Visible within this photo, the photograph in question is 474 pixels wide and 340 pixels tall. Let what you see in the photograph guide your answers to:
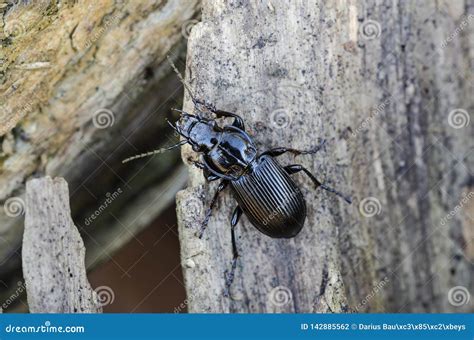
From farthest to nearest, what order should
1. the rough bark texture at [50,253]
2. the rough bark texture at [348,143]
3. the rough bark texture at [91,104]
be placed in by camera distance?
1. the rough bark texture at [348,143]
2. the rough bark texture at [91,104]
3. the rough bark texture at [50,253]

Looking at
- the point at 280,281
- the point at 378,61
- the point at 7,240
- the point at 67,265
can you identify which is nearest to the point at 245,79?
the point at 378,61

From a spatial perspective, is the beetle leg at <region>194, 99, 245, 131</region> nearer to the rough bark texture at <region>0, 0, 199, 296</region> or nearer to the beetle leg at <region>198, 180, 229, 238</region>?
the beetle leg at <region>198, 180, 229, 238</region>

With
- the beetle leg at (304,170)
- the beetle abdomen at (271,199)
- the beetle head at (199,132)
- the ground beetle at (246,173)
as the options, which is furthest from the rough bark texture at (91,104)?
the beetle leg at (304,170)

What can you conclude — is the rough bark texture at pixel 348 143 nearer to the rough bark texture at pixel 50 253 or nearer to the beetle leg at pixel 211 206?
the beetle leg at pixel 211 206

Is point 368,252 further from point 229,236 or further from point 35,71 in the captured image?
point 35,71

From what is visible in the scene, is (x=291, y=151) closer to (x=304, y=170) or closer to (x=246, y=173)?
(x=304, y=170)

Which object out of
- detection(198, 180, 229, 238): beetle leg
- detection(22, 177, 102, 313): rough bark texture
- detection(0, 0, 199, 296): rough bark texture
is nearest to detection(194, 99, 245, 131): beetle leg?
detection(198, 180, 229, 238): beetle leg

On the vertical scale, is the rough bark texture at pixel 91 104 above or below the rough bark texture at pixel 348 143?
above
